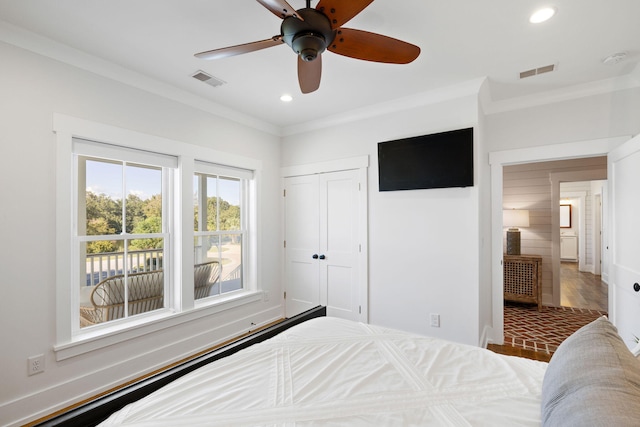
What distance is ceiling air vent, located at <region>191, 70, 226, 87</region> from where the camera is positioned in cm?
269

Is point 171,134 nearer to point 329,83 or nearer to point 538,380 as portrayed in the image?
point 329,83

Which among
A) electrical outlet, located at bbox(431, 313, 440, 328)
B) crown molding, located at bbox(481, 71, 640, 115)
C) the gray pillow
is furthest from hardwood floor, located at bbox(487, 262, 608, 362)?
crown molding, located at bbox(481, 71, 640, 115)

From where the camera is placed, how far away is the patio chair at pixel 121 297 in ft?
8.48

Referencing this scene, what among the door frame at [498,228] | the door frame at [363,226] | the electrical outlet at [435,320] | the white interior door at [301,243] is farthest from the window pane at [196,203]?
the door frame at [498,228]

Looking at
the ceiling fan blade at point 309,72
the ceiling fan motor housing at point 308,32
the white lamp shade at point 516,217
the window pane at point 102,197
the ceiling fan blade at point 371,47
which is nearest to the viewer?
the ceiling fan motor housing at point 308,32

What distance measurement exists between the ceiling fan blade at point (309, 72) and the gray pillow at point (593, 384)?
1818 millimetres

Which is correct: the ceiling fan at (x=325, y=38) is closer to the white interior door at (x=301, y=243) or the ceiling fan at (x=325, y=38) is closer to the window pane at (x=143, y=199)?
the window pane at (x=143, y=199)

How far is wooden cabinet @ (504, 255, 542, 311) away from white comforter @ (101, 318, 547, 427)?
3.68 metres

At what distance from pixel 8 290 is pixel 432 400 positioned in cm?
270

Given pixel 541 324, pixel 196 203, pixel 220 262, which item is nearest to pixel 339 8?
pixel 196 203

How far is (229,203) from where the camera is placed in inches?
148

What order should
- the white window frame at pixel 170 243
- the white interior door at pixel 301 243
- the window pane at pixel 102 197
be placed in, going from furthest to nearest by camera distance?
the white interior door at pixel 301 243
the window pane at pixel 102 197
the white window frame at pixel 170 243

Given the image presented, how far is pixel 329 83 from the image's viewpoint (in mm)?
2891

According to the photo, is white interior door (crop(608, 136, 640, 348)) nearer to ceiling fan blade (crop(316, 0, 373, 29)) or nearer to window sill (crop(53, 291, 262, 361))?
ceiling fan blade (crop(316, 0, 373, 29))
